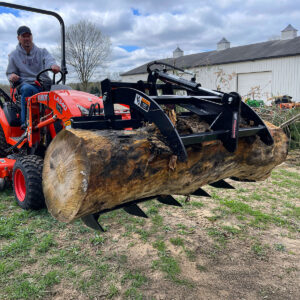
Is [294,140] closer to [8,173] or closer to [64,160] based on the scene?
[8,173]

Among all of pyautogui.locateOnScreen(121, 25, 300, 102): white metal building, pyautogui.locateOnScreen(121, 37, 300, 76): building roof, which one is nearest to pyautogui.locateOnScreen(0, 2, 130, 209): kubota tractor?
pyautogui.locateOnScreen(121, 25, 300, 102): white metal building

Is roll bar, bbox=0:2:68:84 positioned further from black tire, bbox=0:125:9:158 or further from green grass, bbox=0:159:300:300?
green grass, bbox=0:159:300:300

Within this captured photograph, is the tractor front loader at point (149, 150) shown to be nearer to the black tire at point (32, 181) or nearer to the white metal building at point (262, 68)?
the black tire at point (32, 181)

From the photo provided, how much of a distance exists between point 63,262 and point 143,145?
1.59m

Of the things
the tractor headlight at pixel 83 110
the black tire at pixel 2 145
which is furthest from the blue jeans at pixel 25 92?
the tractor headlight at pixel 83 110

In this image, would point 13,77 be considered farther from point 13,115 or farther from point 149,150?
point 149,150

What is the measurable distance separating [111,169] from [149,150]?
12.3 inches

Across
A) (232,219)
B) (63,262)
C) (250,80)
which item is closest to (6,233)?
(63,262)

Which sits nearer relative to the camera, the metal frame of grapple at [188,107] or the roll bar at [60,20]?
the metal frame of grapple at [188,107]

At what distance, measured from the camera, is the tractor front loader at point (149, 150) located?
6.66 ft

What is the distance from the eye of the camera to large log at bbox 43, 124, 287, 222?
6.54 feet

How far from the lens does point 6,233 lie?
3.54 m

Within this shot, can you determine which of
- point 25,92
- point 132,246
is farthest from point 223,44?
point 132,246

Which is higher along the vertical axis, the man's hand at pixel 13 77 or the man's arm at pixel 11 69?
the man's arm at pixel 11 69
